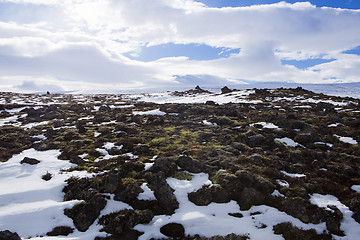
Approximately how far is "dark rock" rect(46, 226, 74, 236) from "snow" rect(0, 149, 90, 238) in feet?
0.77

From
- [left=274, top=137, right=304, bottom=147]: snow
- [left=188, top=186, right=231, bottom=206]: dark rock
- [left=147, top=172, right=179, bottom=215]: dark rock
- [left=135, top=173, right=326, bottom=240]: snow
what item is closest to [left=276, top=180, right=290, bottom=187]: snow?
[left=135, top=173, right=326, bottom=240]: snow

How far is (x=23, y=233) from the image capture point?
8.49m

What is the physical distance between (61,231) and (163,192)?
197 inches

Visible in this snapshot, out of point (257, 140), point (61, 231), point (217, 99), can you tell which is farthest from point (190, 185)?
point (217, 99)

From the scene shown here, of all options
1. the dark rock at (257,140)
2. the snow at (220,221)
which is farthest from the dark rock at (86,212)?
the dark rock at (257,140)

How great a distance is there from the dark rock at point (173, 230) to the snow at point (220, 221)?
17 cm

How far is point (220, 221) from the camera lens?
958cm

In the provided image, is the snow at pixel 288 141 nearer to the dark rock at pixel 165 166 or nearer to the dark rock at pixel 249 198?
the dark rock at pixel 249 198

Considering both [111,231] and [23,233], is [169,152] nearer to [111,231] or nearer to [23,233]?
[111,231]

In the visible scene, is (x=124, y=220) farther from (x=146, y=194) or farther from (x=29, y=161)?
(x=29, y=161)

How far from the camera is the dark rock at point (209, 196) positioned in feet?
36.0

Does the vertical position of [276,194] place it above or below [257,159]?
below

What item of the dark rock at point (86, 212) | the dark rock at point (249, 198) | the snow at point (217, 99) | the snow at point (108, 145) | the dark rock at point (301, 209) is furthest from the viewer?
the snow at point (217, 99)

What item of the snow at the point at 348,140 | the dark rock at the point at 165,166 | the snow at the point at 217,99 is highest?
the snow at the point at 217,99
